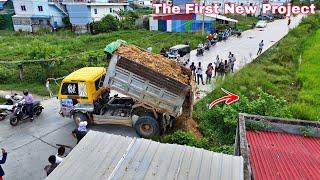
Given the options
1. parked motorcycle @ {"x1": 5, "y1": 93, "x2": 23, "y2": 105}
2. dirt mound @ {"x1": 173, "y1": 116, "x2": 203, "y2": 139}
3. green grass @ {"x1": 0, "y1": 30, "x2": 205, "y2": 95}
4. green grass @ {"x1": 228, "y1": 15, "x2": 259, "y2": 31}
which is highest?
green grass @ {"x1": 228, "y1": 15, "x2": 259, "y2": 31}

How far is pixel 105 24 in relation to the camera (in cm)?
3766

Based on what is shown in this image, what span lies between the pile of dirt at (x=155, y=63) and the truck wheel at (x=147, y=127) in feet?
5.63

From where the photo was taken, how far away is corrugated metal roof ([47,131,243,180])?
4.11 m

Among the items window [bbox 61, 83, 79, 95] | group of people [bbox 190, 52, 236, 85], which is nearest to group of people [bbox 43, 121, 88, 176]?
window [bbox 61, 83, 79, 95]

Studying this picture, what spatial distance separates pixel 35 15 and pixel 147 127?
3383cm

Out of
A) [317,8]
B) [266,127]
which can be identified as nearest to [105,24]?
[266,127]

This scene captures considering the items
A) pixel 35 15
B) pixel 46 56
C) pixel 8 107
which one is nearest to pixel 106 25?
pixel 35 15

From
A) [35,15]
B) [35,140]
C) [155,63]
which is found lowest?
[35,140]

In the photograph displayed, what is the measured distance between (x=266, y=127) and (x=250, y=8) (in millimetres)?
51944

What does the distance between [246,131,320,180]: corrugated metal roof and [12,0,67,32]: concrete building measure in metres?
36.7

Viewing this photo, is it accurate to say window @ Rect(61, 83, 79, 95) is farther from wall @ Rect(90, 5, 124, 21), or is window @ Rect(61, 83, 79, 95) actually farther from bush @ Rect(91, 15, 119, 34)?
wall @ Rect(90, 5, 124, 21)

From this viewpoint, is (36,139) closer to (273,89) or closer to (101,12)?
(273,89)

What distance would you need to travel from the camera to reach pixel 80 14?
127 ft

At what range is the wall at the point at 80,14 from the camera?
127 feet
